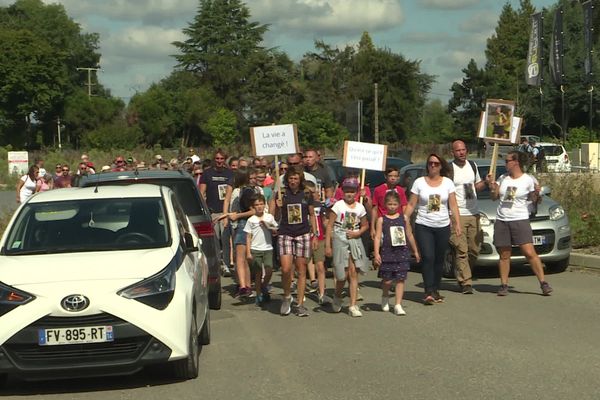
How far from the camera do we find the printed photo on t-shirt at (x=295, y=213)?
10.6 metres

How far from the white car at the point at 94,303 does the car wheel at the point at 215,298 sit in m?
3.38

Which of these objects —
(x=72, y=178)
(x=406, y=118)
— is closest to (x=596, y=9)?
(x=406, y=118)

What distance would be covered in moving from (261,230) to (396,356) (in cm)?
352

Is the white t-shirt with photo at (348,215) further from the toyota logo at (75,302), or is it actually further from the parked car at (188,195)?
the toyota logo at (75,302)

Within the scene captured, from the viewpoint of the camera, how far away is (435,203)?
11.0 metres

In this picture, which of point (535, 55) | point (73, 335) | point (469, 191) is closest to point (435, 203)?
point (469, 191)

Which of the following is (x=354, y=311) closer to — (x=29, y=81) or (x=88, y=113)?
(x=88, y=113)

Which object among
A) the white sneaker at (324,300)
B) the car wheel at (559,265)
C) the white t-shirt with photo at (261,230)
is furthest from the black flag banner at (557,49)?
the white t-shirt with photo at (261,230)

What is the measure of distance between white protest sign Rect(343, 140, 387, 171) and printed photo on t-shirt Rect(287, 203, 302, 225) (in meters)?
2.72

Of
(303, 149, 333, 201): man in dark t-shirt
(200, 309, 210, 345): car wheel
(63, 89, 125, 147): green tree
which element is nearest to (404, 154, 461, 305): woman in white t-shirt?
(303, 149, 333, 201): man in dark t-shirt

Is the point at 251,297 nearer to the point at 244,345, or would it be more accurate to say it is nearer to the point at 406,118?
the point at 244,345

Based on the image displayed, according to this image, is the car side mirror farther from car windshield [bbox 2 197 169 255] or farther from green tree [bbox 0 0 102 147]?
green tree [bbox 0 0 102 147]

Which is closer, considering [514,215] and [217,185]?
[514,215]

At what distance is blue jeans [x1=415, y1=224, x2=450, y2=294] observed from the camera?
1111 centimetres
